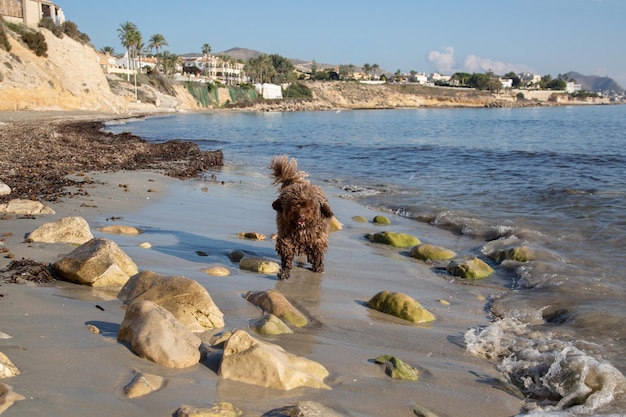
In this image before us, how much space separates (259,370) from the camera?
3.49m

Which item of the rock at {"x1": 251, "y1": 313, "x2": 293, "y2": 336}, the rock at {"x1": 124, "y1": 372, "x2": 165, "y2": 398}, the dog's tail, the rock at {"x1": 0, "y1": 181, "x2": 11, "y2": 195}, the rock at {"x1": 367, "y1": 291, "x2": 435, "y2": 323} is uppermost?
the dog's tail

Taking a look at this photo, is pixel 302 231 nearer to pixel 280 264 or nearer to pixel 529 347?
pixel 280 264

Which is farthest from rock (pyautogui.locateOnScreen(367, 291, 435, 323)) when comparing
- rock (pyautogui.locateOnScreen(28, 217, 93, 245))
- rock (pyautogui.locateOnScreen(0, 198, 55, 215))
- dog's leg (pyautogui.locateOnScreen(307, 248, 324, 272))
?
rock (pyautogui.locateOnScreen(0, 198, 55, 215))

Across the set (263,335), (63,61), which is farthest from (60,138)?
(63,61)

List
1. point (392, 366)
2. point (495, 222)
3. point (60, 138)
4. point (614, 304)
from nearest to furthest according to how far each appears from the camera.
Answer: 1. point (392, 366)
2. point (614, 304)
3. point (495, 222)
4. point (60, 138)

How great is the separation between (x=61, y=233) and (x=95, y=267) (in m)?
1.56

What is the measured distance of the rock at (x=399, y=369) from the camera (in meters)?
4.00

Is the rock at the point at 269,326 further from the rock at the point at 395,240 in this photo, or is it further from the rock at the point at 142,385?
the rock at the point at 395,240

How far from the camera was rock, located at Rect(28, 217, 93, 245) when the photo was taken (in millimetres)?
6289

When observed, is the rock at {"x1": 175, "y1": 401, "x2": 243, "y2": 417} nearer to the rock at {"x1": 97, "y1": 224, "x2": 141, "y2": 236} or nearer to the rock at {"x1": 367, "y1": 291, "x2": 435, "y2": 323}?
the rock at {"x1": 367, "y1": 291, "x2": 435, "y2": 323}

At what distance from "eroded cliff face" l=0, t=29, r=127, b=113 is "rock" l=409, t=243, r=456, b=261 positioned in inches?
1564

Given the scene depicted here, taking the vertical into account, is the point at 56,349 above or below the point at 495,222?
above

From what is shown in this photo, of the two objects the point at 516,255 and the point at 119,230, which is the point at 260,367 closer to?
the point at 119,230

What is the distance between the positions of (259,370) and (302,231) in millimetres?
3189
